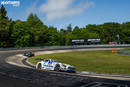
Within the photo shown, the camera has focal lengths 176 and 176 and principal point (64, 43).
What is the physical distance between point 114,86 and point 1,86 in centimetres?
796

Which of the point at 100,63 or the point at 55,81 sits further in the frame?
the point at 100,63

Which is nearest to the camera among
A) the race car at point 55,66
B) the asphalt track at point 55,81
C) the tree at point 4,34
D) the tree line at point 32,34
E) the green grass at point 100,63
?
the asphalt track at point 55,81

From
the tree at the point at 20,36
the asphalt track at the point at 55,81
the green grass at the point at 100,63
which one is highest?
the tree at the point at 20,36

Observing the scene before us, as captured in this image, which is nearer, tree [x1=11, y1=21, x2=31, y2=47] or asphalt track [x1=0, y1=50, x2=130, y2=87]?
asphalt track [x1=0, y1=50, x2=130, y2=87]

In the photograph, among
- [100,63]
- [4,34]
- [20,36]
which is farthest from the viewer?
[20,36]

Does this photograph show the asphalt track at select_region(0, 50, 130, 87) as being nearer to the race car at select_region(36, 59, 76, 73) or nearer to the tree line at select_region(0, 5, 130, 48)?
the race car at select_region(36, 59, 76, 73)

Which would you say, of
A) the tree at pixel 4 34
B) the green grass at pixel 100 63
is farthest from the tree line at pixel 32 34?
the green grass at pixel 100 63

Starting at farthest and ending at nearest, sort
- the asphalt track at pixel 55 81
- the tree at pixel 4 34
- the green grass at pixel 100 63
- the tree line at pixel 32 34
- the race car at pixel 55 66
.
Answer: the tree line at pixel 32 34
the tree at pixel 4 34
the green grass at pixel 100 63
the race car at pixel 55 66
the asphalt track at pixel 55 81

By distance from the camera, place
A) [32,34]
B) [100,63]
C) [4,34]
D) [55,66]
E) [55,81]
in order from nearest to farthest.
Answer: [55,81]
[55,66]
[100,63]
[4,34]
[32,34]

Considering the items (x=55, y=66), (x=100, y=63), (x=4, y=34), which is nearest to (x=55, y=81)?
(x=55, y=66)

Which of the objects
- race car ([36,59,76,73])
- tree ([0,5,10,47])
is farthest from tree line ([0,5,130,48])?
race car ([36,59,76,73])

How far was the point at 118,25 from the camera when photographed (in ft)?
528

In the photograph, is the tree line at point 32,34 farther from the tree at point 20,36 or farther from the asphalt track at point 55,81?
the asphalt track at point 55,81

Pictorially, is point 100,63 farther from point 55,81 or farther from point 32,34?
point 32,34
